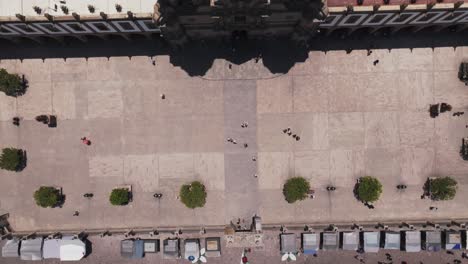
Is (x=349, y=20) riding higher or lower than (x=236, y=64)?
higher

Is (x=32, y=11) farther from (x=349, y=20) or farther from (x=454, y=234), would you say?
(x=454, y=234)

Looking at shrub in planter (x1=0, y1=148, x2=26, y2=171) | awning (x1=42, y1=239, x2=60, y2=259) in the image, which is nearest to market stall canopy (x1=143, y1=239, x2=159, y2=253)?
awning (x1=42, y1=239, x2=60, y2=259)

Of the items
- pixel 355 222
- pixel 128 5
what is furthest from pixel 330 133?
pixel 128 5

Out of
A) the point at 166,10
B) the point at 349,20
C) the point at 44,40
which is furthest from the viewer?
the point at 44,40

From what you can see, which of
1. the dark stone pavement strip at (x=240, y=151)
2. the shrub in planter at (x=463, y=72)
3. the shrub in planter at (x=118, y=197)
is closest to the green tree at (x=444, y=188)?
the shrub in planter at (x=463, y=72)

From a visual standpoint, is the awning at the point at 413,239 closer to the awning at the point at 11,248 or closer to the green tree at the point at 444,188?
the green tree at the point at 444,188

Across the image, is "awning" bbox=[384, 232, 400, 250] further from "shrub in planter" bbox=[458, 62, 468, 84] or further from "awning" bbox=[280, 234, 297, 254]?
"shrub in planter" bbox=[458, 62, 468, 84]

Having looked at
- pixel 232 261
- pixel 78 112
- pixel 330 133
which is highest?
pixel 78 112
